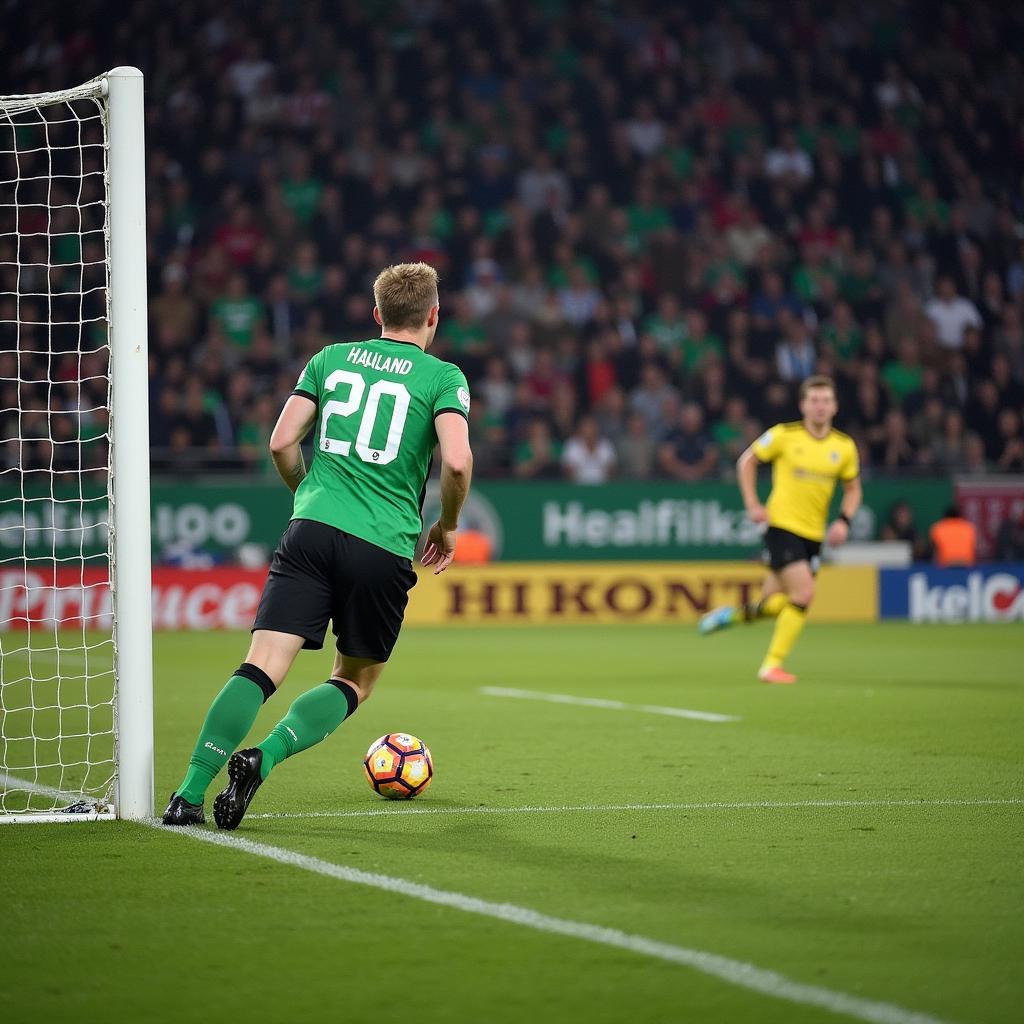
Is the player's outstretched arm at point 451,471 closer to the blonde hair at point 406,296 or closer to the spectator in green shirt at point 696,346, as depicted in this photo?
the blonde hair at point 406,296

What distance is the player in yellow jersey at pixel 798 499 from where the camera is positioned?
12.1 m

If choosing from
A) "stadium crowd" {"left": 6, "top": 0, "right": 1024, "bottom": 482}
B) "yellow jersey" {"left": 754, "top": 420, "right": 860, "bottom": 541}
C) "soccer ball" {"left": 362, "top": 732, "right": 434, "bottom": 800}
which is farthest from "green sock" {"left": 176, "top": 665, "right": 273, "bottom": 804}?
"stadium crowd" {"left": 6, "top": 0, "right": 1024, "bottom": 482}

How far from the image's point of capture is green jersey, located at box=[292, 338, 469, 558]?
225 inches

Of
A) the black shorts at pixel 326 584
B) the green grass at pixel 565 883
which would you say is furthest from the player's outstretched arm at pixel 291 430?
the green grass at pixel 565 883

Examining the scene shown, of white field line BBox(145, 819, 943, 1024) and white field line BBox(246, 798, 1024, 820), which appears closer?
white field line BBox(145, 819, 943, 1024)

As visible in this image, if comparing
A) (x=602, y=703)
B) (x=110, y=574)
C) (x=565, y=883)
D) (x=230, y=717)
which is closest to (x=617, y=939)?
(x=565, y=883)

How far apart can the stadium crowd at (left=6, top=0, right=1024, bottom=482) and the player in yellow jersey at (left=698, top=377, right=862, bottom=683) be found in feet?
22.1

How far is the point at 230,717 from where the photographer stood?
5555 millimetres

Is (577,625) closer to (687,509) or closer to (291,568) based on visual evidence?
(687,509)

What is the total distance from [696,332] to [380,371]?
15229 mm

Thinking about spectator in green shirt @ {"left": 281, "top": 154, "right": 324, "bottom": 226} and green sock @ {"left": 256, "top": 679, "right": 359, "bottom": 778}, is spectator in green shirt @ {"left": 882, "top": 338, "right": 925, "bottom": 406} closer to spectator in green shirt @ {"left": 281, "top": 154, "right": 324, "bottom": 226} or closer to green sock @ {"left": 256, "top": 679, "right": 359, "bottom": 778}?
spectator in green shirt @ {"left": 281, "top": 154, "right": 324, "bottom": 226}

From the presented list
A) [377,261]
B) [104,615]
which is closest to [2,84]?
[377,261]

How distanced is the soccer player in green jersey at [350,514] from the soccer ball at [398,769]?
2.46 feet

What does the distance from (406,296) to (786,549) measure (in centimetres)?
691
